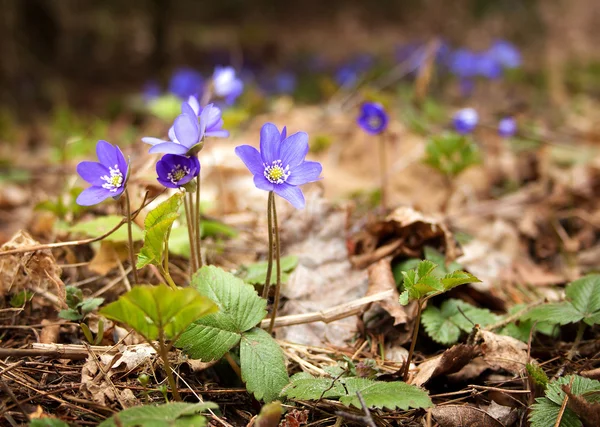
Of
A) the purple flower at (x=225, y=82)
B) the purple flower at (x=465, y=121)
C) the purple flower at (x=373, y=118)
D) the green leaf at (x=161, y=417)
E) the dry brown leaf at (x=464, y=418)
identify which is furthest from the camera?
the purple flower at (x=465, y=121)

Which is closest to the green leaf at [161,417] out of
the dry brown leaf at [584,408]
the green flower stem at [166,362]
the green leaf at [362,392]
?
the green flower stem at [166,362]

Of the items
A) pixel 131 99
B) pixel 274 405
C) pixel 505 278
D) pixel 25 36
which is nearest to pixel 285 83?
pixel 131 99

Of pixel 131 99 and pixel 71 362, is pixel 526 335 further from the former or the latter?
pixel 131 99

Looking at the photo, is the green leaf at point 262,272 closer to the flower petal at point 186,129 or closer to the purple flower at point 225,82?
the flower petal at point 186,129

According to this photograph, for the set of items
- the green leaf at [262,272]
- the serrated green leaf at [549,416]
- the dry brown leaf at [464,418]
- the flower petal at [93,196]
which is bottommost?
the dry brown leaf at [464,418]

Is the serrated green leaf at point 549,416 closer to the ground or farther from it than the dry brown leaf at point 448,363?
closer to the ground

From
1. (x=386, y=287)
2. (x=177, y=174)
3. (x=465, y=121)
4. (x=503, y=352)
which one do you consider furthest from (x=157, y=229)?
(x=465, y=121)

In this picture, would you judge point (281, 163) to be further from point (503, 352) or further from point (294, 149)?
point (503, 352)
